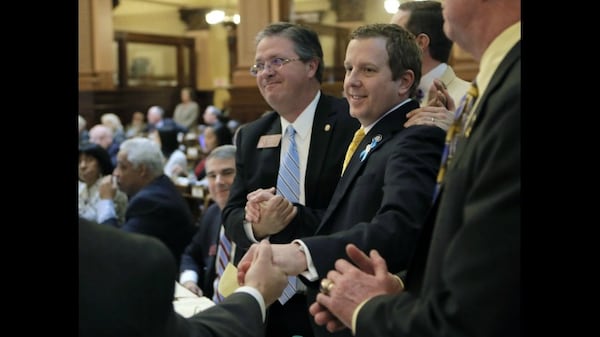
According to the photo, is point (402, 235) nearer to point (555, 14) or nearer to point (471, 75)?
point (555, 14)

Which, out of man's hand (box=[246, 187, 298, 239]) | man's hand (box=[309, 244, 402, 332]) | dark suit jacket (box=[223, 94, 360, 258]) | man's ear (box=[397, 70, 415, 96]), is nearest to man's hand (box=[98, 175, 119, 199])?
dark suit jacket (box=[223, 94, 360, 258])

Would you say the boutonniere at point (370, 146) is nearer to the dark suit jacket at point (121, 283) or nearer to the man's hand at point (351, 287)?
the man's hand at point (351, 287)

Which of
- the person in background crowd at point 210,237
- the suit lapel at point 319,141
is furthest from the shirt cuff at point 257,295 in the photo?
the person in background crowd at point 210,237

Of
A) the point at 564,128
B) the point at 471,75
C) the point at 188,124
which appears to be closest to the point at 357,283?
the point at 564,128

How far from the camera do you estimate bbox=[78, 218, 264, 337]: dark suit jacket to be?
1.20 meters

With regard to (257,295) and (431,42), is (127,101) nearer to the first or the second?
(431,42)

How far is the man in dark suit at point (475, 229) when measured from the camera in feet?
3.61

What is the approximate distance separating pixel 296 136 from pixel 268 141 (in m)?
0.09

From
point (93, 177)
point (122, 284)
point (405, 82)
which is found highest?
point (405, 82)

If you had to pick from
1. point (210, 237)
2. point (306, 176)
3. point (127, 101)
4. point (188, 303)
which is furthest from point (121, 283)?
point (127, 101)

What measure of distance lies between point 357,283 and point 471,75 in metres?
5.37

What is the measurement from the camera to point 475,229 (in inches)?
43.4

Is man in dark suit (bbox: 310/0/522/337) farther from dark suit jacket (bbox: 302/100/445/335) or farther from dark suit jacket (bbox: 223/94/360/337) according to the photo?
dark suit jacket (bbox: 223/94/360/337)
